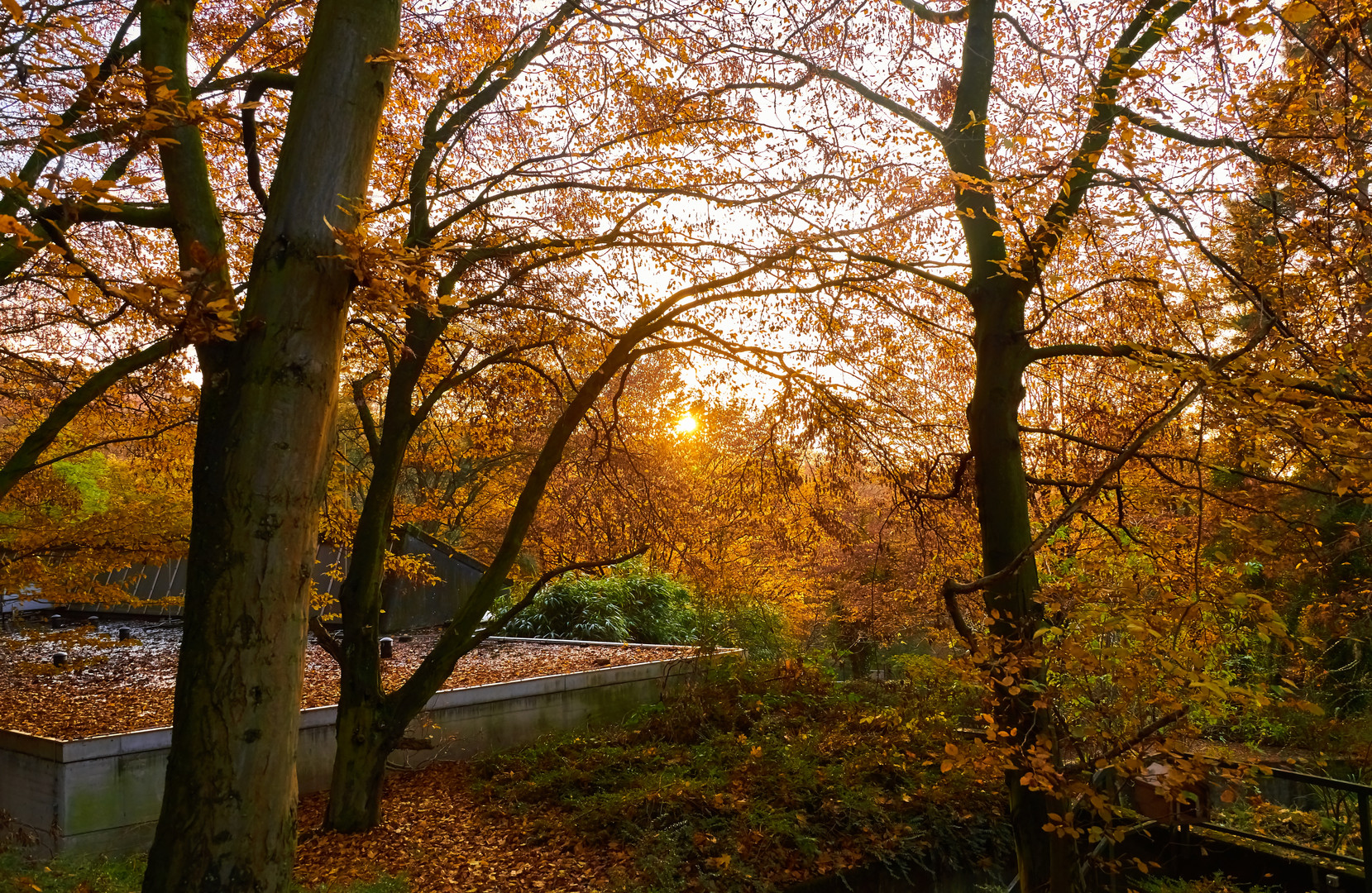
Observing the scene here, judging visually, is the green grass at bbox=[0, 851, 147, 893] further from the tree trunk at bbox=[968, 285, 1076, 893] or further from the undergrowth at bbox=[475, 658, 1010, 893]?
the tree trunk at bbox=[968, 285, 1076, 893]

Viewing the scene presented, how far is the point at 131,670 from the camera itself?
10.8 metres

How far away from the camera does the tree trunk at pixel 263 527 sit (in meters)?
2.98

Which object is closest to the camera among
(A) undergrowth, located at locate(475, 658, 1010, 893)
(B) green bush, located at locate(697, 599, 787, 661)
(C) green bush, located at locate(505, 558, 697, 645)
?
(A) undergrowth, located at locate(475, 658, 1010, 893)

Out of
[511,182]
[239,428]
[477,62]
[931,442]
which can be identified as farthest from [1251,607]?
[477,62]

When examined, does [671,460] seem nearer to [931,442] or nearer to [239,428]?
[931,442]

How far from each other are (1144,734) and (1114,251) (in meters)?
3.90

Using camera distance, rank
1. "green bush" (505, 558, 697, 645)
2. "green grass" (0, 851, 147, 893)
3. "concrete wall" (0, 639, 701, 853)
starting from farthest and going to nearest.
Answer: "green bush" (505, 558, 697, 645) → "concrete wall" (0, 639, 701, 853) → "green grass" (0, 851, 147, 893)

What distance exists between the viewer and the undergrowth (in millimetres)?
6547

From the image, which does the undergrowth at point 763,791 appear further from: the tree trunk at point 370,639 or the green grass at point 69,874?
the green grass at point 69,874

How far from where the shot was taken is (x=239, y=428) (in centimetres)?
314

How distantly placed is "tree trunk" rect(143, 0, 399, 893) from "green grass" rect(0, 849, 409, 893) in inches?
95.0

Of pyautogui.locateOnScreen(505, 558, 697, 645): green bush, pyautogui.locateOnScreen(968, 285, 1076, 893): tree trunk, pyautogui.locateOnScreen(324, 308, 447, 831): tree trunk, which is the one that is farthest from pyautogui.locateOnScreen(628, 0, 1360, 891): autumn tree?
pyautogui.locateOnScreen(505, 558, 697, 645): green bush

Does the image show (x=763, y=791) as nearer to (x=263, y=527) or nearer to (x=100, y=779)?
(x=100, y=779)

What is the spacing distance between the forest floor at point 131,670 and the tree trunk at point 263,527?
3.82 metres
